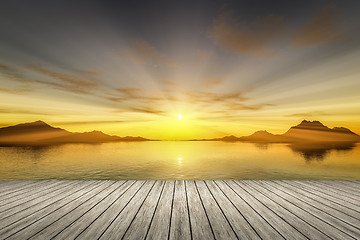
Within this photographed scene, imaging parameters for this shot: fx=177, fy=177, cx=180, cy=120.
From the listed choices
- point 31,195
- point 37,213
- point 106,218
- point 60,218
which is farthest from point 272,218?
point 31,195

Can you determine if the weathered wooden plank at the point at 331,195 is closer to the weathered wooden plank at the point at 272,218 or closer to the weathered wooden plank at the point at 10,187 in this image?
the weathered wooden plank at the point at 272,218

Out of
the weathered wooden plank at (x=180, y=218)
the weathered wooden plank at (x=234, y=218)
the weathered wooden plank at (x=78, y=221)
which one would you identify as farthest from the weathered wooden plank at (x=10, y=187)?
the weathered wooden plank at (x=234, y=218)

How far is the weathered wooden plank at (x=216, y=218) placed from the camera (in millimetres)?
A: 2537

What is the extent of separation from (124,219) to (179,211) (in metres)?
0.99

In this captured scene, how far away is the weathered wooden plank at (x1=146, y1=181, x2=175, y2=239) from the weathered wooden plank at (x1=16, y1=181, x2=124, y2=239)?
134 cm

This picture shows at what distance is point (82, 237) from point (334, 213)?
428cm

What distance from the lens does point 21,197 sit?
4.13m

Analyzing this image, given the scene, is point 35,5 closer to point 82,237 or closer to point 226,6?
point 226,6

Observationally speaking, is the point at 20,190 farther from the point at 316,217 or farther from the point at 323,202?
the point at 323,202

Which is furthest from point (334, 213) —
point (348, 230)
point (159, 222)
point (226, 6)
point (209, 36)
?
point (209, 36)

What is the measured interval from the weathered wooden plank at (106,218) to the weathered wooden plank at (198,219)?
52.4 inches

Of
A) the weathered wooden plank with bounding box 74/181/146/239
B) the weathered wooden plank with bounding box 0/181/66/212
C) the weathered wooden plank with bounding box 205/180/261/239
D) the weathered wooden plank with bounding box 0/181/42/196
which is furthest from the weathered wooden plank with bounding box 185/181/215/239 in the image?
the weathered wooden plank with bounding box 0/181/42/196

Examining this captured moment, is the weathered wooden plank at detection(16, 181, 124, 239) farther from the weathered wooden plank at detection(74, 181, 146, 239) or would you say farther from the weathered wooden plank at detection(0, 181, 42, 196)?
the weathered wooden plank at detection(0, 181, 42, 196)

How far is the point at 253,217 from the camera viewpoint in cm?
306
